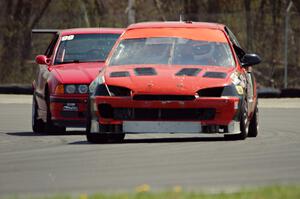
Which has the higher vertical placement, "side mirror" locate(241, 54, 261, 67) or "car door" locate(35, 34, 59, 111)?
"side mirror" locate(241, 54, 261, 67)

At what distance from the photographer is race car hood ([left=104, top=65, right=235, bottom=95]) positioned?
14.9 meters

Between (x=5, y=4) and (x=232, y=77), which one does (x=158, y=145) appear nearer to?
(x=232, y=77)

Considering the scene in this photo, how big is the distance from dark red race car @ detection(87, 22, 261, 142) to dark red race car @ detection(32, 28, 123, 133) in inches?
59.3

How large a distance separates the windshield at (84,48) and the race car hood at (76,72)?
35 centimetres

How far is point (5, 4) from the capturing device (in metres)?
39.8

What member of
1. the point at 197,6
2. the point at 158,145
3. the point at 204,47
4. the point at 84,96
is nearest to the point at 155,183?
the point at 158,145

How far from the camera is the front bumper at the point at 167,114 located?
1487 centimetres

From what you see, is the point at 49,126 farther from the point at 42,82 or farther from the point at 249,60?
the point at 249,60

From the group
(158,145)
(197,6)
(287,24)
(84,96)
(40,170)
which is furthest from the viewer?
(197,6)

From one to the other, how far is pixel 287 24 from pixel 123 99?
64.3 feet

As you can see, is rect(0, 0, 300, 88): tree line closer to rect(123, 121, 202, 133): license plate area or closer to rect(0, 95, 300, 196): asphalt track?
rect(0, 95, 300, 196): asphalt track

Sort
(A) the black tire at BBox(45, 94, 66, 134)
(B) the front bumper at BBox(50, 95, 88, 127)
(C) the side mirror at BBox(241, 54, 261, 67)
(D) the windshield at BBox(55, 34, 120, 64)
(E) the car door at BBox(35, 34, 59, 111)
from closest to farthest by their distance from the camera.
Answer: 1. (C) the side mirror at BBox(241, 54, 261, 67)
2. (B) the front bumper at BBox(50, 95, 88, 127)
3. (A) the black tire at BBox(45, 94, 66, 134)
4. (E) the car door at BBox(35, 34, 59, 111)
5. (D) the windshield at BBox(55, 34, 120, 64)

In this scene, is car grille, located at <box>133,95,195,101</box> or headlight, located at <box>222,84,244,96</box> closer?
car grille, located at <box>133,95,195,101</box>

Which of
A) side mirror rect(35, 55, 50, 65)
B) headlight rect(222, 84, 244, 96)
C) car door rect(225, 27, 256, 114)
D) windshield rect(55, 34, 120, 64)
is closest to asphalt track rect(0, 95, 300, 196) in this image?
car door rect(225, 27, 256, 114)
